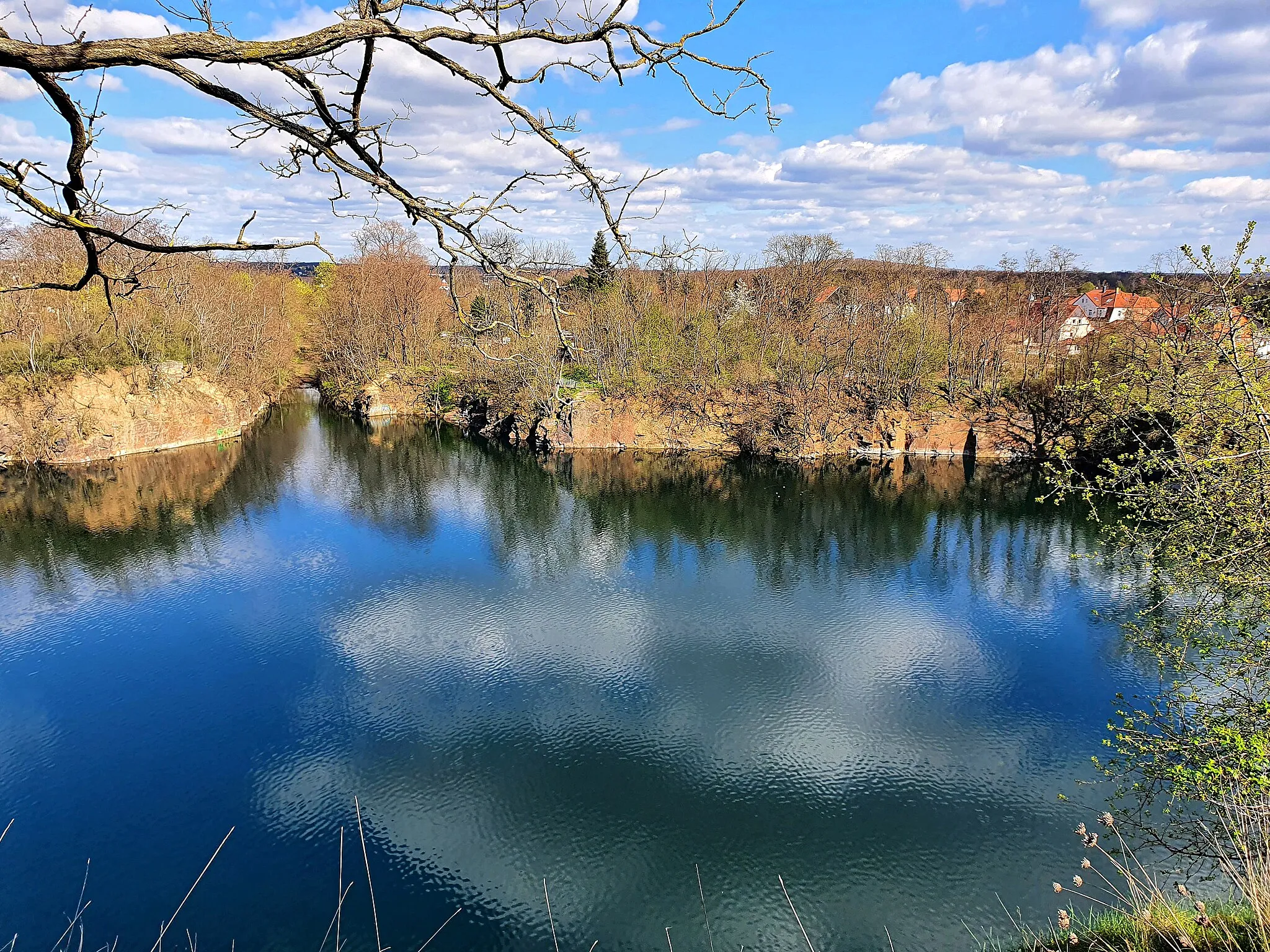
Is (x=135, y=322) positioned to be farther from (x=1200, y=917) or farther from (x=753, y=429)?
(x=1200, y=917)

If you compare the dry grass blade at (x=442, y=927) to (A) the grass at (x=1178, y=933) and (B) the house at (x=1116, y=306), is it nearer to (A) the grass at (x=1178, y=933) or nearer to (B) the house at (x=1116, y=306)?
(A) the grass at (x=1178, y=933)

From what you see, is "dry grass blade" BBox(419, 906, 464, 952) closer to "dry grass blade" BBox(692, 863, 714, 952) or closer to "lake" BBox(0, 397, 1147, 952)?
"lake" BBox(0, 397, 1147, 952)

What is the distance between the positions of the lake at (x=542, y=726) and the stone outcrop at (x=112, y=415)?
760 cm

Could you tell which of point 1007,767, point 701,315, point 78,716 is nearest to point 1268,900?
point 1007,767

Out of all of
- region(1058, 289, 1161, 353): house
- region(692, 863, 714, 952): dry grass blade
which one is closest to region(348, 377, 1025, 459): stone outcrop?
region(1058, 289, 1161, 353): house

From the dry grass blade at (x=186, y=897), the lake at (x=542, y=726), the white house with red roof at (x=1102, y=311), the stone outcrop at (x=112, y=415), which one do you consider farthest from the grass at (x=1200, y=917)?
the stone outcrop at (x=112, y=415)

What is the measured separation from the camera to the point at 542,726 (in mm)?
12711

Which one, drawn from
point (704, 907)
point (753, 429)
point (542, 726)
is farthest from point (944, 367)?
point (704, 907)

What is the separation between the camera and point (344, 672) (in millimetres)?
14414

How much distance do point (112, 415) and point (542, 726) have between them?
1156 inches

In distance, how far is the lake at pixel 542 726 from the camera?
9.28 m

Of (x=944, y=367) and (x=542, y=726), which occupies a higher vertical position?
(x=944, y=367)

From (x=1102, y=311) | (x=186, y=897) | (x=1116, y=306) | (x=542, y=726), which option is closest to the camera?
(x=186, y=897)

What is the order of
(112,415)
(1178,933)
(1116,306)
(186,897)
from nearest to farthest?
(1178,933)
(186,897)
(112,415)
(1116,306)
